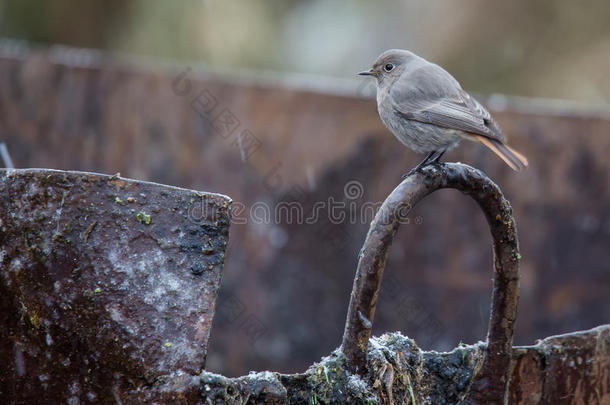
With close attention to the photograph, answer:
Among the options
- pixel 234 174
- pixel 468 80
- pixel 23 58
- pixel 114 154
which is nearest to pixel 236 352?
pixel 234 174

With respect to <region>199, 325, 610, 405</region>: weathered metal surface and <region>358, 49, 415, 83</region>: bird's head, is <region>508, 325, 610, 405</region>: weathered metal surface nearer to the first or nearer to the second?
<region>199, 325, 610, 405</region>: weathered metal surface

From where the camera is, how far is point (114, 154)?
3973 mm

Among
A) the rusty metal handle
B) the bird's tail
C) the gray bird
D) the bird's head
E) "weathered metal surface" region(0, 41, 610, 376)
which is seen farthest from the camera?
"weathered metal surface" region(0, 41, 610, 376)

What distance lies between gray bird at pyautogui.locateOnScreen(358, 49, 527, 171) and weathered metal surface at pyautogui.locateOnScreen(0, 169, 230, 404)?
61.0 inches

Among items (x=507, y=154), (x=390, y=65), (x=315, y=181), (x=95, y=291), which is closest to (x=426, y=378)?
(x=95, y=291)

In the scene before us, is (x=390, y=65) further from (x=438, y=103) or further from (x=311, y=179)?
(x=311, y=179)

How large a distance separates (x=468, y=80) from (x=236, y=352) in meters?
7.12

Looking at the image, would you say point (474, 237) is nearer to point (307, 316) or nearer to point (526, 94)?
point (307, 316)

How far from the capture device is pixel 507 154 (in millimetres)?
2553

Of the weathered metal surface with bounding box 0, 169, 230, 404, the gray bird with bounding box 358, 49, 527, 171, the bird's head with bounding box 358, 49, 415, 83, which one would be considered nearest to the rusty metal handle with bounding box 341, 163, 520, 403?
the weathered metal surface with bounding box 0, 169, 230, 404

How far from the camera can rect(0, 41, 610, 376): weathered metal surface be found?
11.0 feet

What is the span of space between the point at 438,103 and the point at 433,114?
0.24ft

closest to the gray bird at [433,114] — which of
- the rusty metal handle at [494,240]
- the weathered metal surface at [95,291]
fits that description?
the rusty metal handle at [494,240]

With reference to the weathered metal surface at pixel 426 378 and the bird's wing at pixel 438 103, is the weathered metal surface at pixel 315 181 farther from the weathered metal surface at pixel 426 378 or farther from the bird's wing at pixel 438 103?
the weathered metal surface at pixel 426 378
